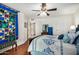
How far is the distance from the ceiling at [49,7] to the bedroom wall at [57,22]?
0.27 ft

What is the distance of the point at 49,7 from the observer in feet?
5.77

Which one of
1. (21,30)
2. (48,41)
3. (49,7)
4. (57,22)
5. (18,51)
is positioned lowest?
(18,51)

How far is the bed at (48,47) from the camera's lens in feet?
5.61

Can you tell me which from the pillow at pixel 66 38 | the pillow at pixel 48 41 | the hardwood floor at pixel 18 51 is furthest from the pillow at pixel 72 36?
the hardwood floor at pixel 18 51

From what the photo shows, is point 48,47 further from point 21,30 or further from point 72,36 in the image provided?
point 21,30

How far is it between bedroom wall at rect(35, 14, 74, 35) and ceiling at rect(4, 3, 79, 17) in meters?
0.08

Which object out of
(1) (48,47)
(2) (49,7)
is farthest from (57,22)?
(1) (48,47)

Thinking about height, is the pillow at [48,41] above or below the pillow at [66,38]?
below

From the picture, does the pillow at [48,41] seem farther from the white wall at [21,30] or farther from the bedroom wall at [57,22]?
the white wall at [21,30]

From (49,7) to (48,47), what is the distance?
25.9 inches

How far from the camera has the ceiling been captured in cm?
173

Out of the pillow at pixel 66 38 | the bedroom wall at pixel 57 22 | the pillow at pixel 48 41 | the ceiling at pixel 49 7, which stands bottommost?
the pillow at pixel 48 41
